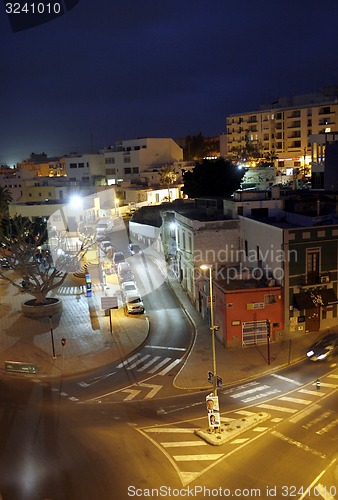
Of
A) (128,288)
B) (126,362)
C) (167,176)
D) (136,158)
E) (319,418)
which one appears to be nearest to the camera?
(319,418)

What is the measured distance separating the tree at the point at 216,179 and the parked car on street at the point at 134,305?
92.7 feet

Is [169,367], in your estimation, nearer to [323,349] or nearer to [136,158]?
[323,349]

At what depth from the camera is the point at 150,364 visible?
28.1 m

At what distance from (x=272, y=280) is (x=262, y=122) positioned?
8325 centimetres

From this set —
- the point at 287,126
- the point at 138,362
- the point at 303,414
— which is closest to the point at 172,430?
the point at 303,414

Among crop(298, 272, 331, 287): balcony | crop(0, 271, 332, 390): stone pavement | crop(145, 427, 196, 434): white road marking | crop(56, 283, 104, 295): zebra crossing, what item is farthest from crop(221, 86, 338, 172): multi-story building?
crop(145, 427, 196, 434): white road marking

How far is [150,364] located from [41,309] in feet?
41.0

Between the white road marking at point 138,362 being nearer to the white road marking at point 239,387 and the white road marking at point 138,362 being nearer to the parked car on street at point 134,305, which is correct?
the white road marking at point 239,387

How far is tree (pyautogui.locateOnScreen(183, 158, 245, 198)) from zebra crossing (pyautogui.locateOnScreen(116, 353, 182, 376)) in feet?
120

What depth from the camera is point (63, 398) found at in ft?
77.6

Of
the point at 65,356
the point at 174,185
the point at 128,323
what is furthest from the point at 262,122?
the point at 65,356

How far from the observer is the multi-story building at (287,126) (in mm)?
95750

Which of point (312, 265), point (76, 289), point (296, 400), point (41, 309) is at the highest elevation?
point (312, 265)

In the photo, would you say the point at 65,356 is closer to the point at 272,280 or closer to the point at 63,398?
the point at 63,398
